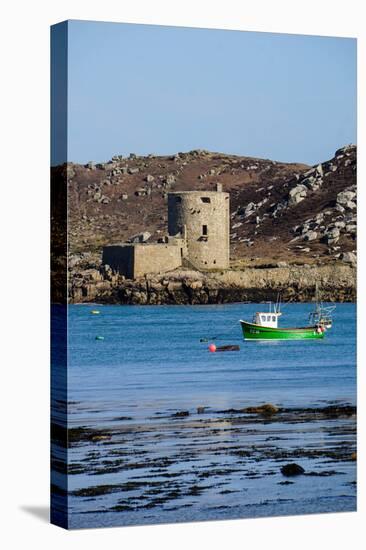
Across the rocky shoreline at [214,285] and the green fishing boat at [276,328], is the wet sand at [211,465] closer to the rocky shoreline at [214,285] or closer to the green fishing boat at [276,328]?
the green fishing boat at [276,328]

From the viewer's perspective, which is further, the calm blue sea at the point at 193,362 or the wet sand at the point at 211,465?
the calm blue sea at the point at 193,362

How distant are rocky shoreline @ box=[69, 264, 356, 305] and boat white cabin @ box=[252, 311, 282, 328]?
0.22 m

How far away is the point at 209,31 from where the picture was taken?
2114cm

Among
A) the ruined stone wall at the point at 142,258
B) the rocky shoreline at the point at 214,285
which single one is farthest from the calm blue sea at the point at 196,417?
the ruined stone wall at the point at 142,258

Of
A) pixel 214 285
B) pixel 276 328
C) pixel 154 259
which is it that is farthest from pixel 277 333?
pixel 154 259

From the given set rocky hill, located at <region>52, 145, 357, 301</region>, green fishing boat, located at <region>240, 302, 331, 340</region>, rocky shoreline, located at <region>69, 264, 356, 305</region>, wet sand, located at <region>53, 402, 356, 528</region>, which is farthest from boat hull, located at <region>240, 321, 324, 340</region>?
wet sand, located at <region>53, 402, 356, 528</region>

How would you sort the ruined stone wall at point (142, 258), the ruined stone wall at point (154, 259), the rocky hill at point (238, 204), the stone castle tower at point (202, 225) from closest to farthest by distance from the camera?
the rocky hill at point (238, 204) < the ruined stone wall at point (142, 258) < the ruined stone wall at point (154, 259) < the stone castle tower at point (202, 225)

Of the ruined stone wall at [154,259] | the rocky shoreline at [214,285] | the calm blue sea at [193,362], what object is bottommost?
the calm blue sea at [193,362]

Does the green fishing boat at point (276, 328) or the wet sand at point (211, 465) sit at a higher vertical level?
the green fishing boat at point (276, 328)

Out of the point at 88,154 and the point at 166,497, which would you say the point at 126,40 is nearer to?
the point at 88,154

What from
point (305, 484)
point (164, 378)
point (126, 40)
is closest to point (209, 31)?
point (126, 40)

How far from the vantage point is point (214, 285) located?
21.4 metres

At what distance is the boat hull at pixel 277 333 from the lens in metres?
21.4

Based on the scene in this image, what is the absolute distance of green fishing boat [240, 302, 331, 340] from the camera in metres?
21.4
